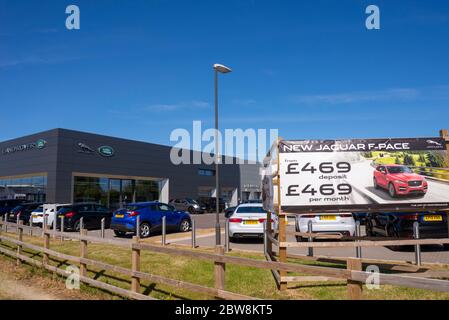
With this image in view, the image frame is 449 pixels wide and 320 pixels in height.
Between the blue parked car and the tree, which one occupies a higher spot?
the tree

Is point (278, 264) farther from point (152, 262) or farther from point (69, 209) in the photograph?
point (69, 209)

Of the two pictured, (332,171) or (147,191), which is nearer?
(332,171)

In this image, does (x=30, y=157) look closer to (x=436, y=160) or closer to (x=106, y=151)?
(x=106, y=151)

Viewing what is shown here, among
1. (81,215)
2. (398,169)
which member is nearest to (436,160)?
(398,169)

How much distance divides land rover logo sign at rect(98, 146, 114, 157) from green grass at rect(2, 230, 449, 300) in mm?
28421

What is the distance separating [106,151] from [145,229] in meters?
24.6

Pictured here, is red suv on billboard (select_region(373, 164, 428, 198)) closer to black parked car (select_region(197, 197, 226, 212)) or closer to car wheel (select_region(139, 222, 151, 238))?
car wheel (select_region(139, 222, 151, 238))

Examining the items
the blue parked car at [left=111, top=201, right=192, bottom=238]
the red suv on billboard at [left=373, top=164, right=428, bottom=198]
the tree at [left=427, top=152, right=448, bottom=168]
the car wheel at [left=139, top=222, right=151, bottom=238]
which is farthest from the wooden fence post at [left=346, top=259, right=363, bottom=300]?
the car wheel at [left=139, top=222, right=151, bottom=238]

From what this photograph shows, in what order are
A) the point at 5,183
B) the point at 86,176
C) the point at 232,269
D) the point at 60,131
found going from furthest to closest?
the point at 5,183
the point at 86,176
the point at 60,131
the point at 232,269

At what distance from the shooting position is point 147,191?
45.1 m

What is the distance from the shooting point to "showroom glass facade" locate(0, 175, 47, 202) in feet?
120

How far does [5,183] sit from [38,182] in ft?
29.3

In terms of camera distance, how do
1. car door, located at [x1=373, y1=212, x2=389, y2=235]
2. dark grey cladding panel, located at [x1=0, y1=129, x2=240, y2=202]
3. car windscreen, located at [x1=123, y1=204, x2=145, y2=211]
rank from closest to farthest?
car door, located at [x1=373, y1=212, x2=389, y2=235], car windscreen, located at [x1=123, y1=204, x2=145, y2=211], dark grey cladding panel, located at [x1=0, y1=129, x2=240, y2=202]
